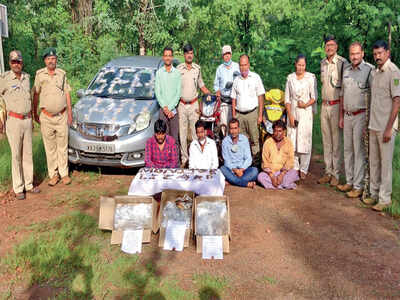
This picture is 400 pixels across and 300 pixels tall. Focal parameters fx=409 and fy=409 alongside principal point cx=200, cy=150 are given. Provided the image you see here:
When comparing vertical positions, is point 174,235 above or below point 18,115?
below

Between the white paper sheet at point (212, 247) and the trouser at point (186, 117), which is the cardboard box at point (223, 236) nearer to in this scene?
the white paper sheet at point (212, 247)

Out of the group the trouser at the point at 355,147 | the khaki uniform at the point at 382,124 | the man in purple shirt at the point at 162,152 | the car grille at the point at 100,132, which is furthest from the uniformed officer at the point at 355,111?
the car grille at the point at 100,132

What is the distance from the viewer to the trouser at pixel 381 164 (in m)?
5.68

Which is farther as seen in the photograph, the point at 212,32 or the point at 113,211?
the point at 212,32

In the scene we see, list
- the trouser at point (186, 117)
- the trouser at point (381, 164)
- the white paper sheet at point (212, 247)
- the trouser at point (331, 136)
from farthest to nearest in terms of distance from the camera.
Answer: the trouser at point (186, 117), the trouser at point (331, 136), the trouser at point (381, 164), the white paper sheet at point (212, 247)

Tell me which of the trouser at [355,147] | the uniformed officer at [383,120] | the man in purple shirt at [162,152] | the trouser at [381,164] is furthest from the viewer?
the trouser at [355,147]

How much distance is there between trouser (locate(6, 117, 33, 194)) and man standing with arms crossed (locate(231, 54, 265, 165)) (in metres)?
3.50

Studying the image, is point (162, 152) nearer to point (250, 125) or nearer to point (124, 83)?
point (250, 125)

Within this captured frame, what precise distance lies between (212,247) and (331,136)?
339 centimetres

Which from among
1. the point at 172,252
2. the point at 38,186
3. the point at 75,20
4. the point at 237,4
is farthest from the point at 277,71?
the point at 172,252

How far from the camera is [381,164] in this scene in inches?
228

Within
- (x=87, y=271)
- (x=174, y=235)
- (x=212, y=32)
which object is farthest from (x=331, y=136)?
(x=212, y=32)

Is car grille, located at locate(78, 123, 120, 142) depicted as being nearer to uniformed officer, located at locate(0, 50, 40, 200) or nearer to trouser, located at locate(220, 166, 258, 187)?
uniformed officer, located at locate(0, 50, 40, 200)

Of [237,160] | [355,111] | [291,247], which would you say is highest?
[355,111]
